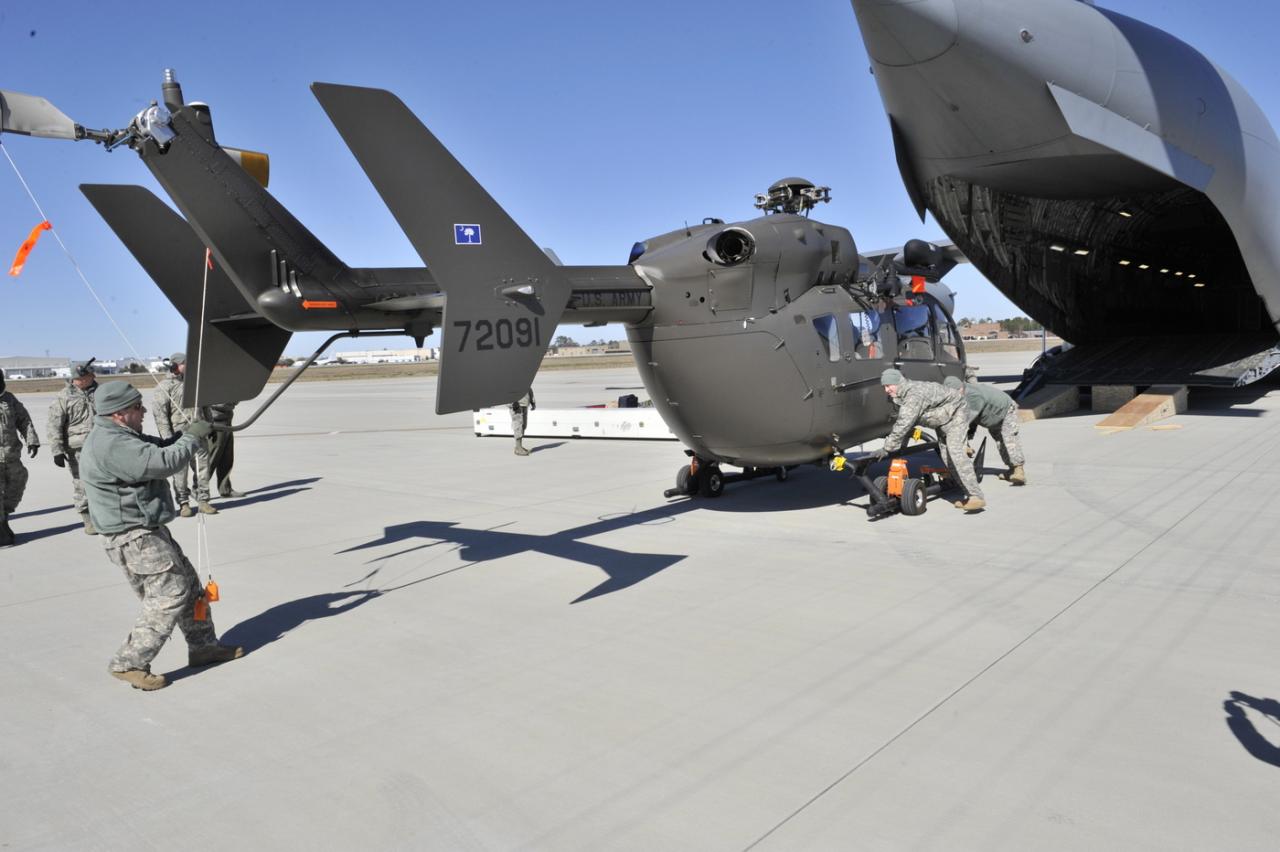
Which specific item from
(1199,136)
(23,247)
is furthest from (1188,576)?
(1199,136)

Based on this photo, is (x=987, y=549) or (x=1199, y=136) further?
(x=1199, y=136)

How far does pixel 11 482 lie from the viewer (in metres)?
10.2

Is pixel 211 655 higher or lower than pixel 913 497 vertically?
lower

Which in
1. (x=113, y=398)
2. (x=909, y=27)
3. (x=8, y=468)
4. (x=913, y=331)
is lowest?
(x=8, y=468)

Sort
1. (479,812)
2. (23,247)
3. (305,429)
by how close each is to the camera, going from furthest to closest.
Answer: (305,429) → (23,247) → (479,812)

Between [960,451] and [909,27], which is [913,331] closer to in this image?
[960,451]

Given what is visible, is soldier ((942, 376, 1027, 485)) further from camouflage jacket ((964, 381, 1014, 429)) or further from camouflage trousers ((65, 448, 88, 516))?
camouflage trousers ((65, 448, 88, 516))

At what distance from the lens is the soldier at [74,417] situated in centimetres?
1094

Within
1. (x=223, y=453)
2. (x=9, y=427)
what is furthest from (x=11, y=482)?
(x=223, y=453)

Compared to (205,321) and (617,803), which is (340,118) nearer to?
(205,321)

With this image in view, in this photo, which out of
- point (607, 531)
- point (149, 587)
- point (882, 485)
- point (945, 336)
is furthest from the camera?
point (945, 336)

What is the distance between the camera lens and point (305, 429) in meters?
23.4

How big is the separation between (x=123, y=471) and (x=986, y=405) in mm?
9398

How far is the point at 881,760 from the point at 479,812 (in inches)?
73.3
